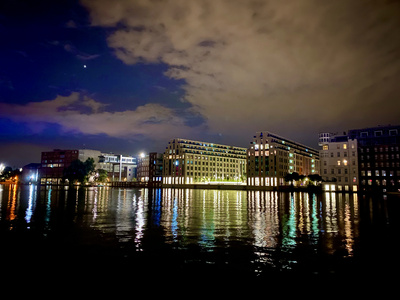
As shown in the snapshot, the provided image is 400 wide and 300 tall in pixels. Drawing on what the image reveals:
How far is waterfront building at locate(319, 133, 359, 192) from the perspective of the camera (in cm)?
15625

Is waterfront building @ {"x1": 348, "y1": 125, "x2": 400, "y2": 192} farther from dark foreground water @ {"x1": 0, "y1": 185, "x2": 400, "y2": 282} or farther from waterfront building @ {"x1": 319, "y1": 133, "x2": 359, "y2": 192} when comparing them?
dark foreground water @ {"x1": 0, "y1": 185, "x2": 400, "y2": 282}

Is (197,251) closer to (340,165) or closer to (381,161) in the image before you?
(340,165)

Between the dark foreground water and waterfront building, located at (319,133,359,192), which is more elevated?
waterfront building, located at (319,133,359,192)

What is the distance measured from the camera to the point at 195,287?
13.6 m

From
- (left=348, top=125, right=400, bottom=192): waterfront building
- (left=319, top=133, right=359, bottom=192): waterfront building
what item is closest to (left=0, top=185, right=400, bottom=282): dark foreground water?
(left=319, top=133, right=359, bottom=192): waterfront building

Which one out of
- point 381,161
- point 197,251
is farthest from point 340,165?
point 197,251

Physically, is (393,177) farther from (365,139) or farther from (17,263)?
(17,263)

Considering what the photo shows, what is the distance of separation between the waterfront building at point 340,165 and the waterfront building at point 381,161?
476 cm

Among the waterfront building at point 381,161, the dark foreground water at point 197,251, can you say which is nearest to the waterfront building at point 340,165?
the waterfront building at point 381,161

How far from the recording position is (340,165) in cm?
15875

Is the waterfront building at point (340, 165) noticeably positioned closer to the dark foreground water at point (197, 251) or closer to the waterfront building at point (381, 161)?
the waterfront building at point (381, 161)

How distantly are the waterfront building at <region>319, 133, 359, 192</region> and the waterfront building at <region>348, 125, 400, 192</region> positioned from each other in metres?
4.76

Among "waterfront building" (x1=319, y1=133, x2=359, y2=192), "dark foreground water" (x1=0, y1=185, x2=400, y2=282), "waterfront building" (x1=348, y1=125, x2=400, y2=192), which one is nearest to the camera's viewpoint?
"dark foreground water" (x1=0, y1=185, x2=400, y2=282)

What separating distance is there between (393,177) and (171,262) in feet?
554
